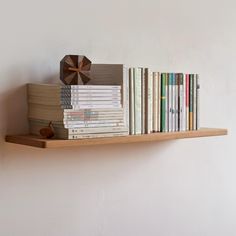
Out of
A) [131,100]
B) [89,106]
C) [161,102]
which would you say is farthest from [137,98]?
[89,106]

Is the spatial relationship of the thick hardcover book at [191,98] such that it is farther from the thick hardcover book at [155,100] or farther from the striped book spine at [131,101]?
the striped book spine at [131,101]

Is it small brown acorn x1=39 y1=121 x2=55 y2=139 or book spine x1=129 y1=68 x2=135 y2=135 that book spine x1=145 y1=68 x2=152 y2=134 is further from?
small brown acorn x1=39 y1=121 x2=55 y2=139

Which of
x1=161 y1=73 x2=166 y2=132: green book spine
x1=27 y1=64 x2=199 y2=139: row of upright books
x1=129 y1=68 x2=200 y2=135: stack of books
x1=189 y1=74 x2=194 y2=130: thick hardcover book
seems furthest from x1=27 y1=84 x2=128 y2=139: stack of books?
x1=189 y1=74 x2=194 y2=130: thick hardcover book

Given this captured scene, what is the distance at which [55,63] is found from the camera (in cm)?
193

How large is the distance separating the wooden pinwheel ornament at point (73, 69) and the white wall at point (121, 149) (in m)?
0.15

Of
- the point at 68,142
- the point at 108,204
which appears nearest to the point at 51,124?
the point at 68,142

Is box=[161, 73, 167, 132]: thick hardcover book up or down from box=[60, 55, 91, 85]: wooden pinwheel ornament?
down

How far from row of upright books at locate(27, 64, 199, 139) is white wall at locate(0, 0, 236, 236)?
14cm

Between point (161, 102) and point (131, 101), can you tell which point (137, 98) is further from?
point (161, 102)

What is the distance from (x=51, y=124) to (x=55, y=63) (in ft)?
0.95

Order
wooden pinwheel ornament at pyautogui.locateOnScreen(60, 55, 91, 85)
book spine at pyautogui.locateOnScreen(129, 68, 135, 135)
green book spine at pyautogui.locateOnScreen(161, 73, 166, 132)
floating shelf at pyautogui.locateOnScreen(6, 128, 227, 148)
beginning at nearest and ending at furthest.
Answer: floating shelf at pyautogui.locateOnScreen(6, 128, 227, 148) → wooden pinwheel ornament at pyautogui.locateOnScreen(60, 55, 91, 85) → book spine at pyautogui.locateOnScreen(129, 68, 135, 135) → green book spine at pyautogui.locateOnScreen(161, 73, 166, 132)

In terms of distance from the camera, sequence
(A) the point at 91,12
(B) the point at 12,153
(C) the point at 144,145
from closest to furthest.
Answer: (B) the point at 12,153 < (A) the point at 91,12 < (C) the point at 144,145

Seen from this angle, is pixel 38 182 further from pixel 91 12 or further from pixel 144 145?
pixel 91 12

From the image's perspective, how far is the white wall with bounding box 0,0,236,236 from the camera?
1850mm
